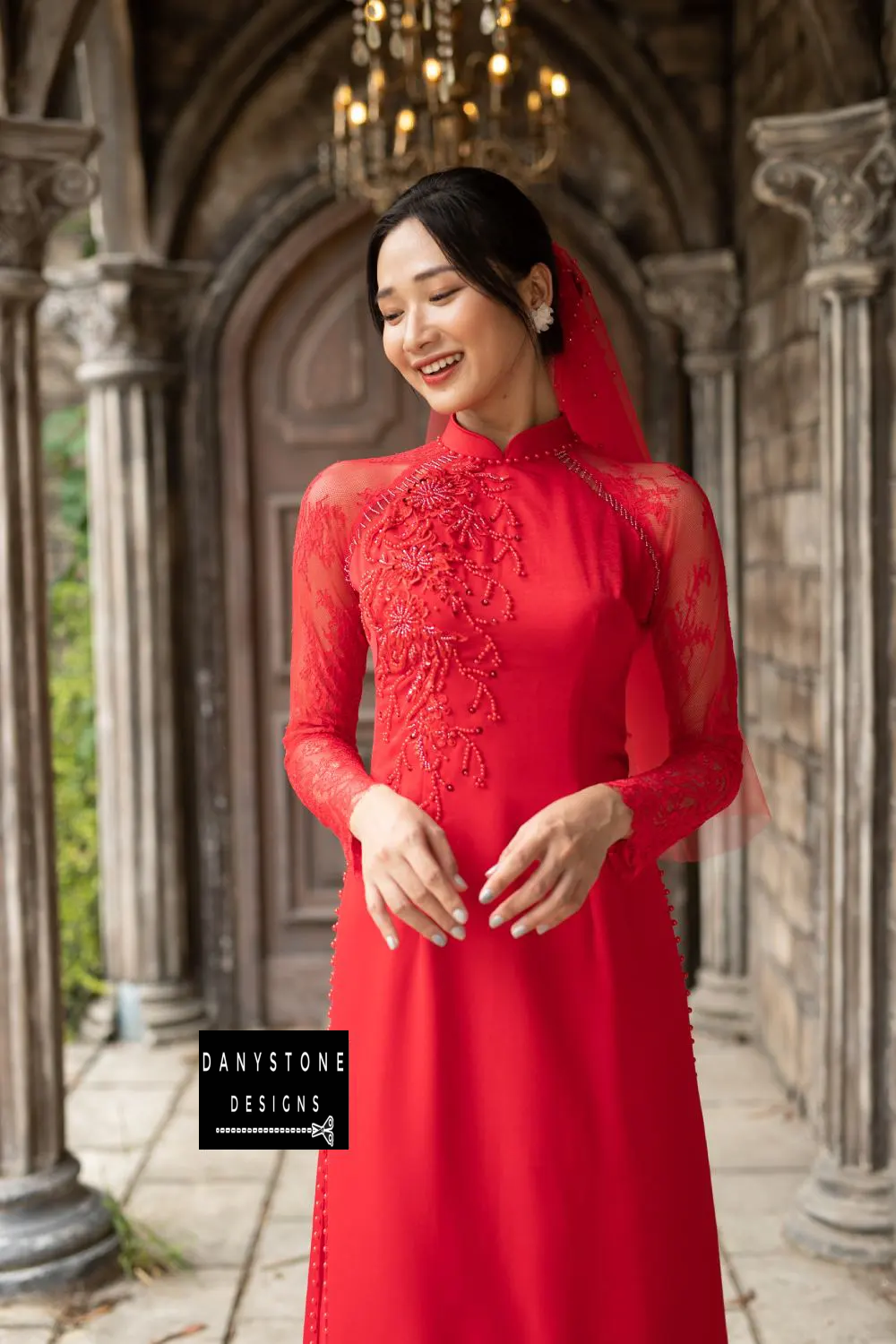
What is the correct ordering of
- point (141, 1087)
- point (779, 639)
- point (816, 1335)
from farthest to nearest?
point (141, 1087) < point (779, 639) < point (816, 1335)

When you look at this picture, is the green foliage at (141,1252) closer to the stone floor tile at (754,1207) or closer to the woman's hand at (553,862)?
the stone floor tile at (754,1207)

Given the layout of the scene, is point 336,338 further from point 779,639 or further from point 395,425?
point 779,639

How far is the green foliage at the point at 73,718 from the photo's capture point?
18.8 ft

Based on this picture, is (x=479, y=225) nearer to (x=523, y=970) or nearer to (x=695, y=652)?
(x=695, y=652)

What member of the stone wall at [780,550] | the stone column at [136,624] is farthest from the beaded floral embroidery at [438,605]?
the stone column at [136,624]

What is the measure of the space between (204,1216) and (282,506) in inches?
104

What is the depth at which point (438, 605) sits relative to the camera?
1712mm

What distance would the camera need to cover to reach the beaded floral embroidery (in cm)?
171

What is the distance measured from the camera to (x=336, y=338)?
5.51m

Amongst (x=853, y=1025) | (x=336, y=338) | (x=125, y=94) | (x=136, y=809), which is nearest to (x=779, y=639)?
(x=853, y=1025)

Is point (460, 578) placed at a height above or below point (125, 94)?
below

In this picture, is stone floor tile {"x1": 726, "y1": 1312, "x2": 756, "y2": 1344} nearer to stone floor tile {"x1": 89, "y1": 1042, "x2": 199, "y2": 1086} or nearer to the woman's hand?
the woman's hand

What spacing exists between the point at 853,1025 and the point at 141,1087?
2.58m

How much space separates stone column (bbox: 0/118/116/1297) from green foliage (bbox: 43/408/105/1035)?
7.08 ft
